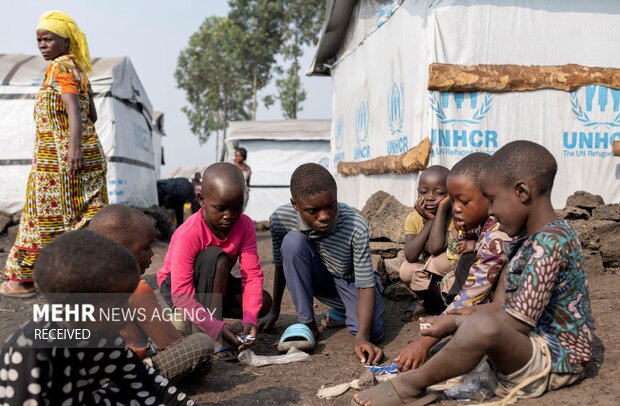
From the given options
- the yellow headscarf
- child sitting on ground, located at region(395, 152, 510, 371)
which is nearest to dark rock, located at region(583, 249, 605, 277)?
child sitting on ground, located at region(395, 152, 510, 371)

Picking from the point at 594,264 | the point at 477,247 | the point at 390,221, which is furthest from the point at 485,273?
the point at 390,221

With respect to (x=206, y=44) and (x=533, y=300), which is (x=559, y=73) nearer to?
(x=533, y=300)

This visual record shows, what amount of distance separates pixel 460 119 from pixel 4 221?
22.1ft

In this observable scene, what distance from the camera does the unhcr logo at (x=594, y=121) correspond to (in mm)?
4867

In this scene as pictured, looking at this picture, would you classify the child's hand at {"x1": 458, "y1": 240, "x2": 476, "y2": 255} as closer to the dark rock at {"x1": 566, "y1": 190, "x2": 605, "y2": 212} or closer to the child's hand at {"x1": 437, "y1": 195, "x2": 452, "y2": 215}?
the child's hand at {"x1": 437, "y1": 195, "x2": 452, "y2": 215}

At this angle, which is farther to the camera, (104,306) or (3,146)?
(3,146)

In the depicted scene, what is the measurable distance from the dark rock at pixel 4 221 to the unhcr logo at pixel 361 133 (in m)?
5.16

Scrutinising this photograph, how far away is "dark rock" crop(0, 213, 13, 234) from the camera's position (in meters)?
8.09

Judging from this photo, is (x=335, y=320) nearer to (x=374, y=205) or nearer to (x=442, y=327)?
(x=442, y=327)

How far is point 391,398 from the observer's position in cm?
201

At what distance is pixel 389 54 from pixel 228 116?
73.0 ft

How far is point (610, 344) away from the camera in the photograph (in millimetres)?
2439

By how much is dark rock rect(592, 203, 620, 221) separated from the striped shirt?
2458 mm

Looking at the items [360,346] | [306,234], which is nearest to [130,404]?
[360,346]
